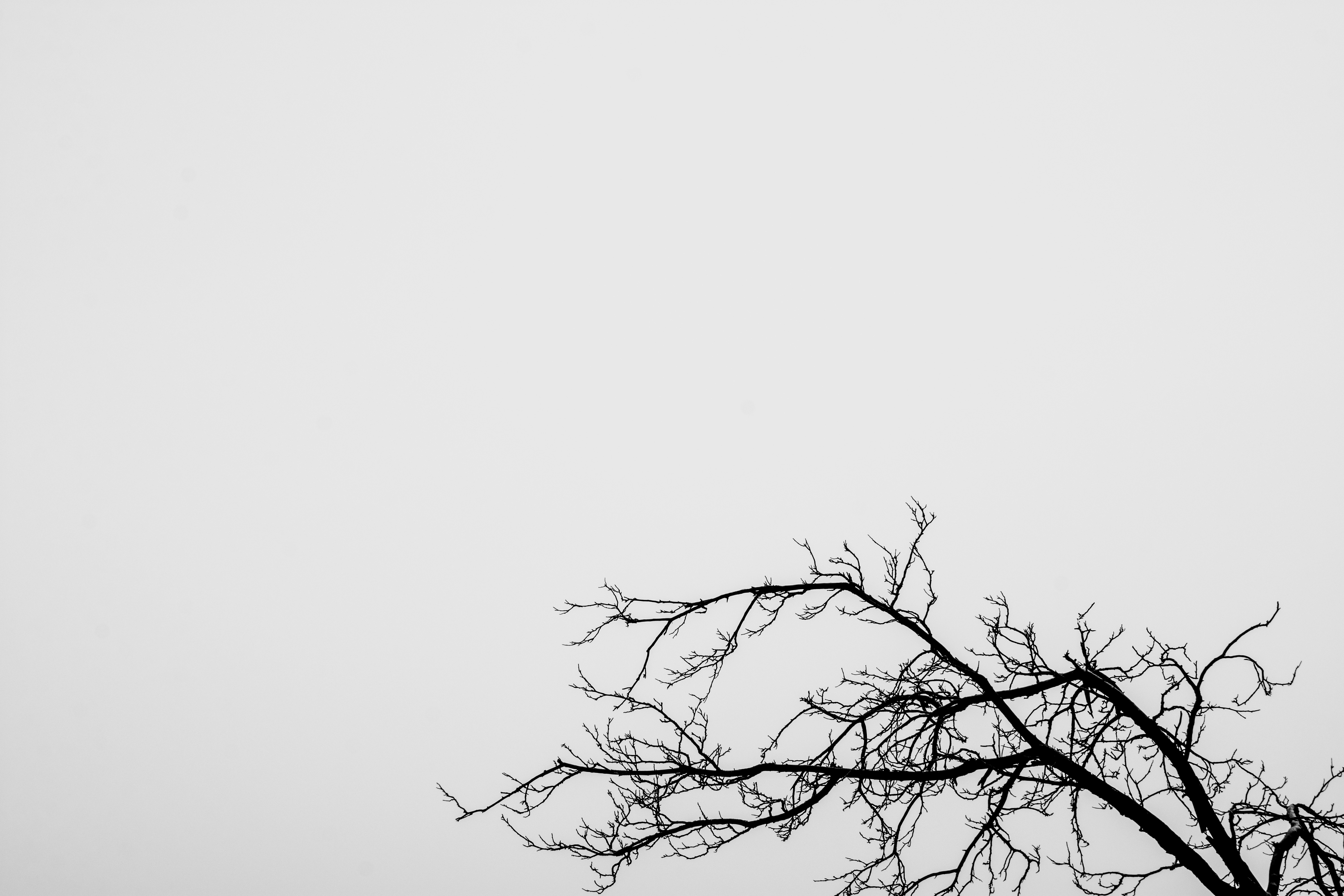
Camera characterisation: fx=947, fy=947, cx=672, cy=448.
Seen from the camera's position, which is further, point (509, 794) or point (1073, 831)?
point (1073, 831)

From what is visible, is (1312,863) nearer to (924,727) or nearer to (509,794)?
(924,727)

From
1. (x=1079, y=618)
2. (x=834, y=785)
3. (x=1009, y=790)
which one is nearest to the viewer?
(x=834, y=785)

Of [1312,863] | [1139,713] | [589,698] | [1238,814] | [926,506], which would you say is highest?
[926,506]

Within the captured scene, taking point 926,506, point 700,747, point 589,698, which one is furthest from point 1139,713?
point 589,698

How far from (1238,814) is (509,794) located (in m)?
4.48

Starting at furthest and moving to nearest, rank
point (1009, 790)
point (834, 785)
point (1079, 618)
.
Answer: point (1079, 618) < point (1009, 790) < point (834, 785)

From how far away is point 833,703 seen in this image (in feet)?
17.7

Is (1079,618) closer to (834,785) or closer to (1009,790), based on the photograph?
(1009,790)

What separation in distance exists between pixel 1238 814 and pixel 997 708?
1824 mm

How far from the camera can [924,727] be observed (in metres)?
5.20

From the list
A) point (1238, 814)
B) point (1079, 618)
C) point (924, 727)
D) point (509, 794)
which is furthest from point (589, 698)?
point (1238, 814)

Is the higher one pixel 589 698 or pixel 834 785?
pixel 589 698

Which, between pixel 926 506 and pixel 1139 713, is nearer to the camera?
pixel 1139 713

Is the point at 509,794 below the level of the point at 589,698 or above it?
below
